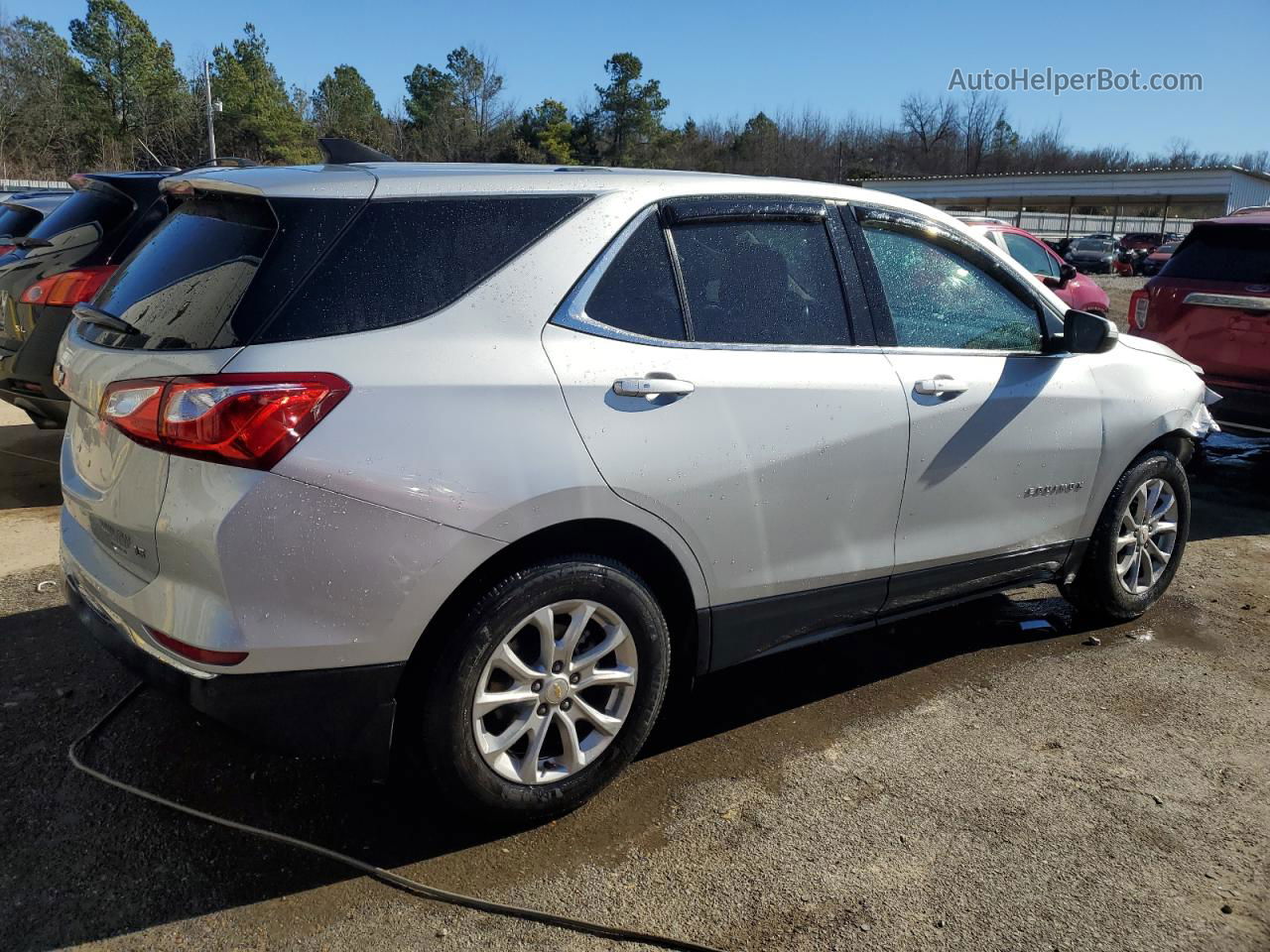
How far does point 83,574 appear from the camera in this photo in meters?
2.75

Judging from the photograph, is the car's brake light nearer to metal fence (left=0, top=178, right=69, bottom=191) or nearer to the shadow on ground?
the shadow on ground

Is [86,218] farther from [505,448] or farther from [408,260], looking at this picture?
[505,448]

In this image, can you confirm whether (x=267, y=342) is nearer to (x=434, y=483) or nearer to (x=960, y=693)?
(x=434, y=483)

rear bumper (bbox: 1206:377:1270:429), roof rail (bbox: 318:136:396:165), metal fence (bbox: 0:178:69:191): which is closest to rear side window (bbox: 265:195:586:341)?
roof rail (bbox: 318:136:396:165)

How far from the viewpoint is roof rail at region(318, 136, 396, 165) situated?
324 centimetres

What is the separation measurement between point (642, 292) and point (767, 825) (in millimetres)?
1619

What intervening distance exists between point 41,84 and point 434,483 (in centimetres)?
6158

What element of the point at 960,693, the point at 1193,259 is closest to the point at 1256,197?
the point at 1193,259

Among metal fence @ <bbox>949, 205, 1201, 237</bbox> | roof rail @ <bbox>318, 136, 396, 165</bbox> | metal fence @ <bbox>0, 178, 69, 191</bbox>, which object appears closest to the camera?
roof rail @ <bbox>318, 136, 396, 165</bbox>

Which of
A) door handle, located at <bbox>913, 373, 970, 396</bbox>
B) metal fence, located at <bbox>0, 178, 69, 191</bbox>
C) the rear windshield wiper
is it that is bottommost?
door handle, located at <bbox>913, 373, 970, 396</bbox>

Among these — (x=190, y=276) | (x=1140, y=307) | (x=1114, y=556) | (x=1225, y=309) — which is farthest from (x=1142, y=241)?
(x=190, y=276)

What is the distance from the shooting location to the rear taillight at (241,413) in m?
2.31

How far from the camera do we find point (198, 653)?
2.37 m

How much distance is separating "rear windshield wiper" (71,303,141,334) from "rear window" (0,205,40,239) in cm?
521
